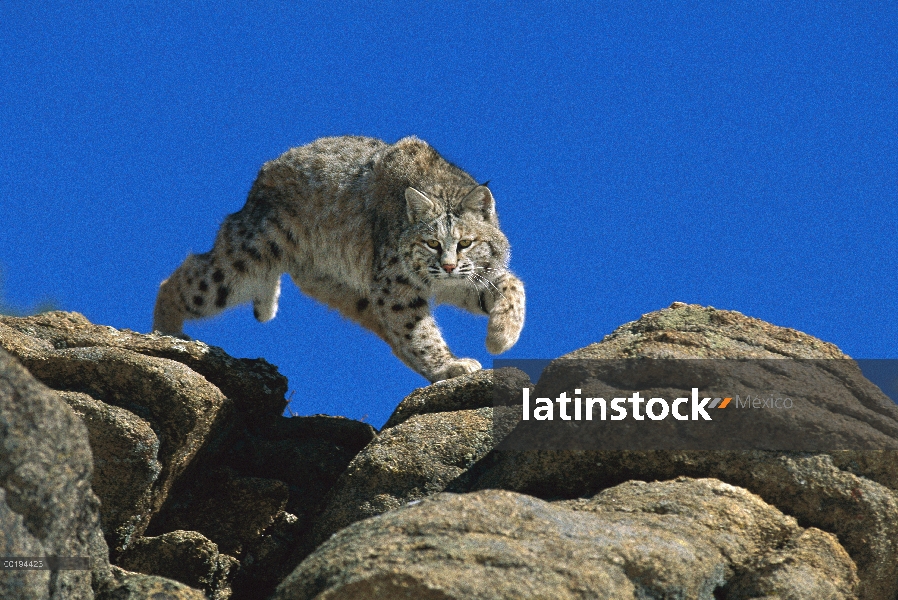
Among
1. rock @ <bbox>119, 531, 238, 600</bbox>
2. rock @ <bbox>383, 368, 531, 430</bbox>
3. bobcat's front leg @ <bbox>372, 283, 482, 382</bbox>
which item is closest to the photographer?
rock @ <bbox>119, 531, 238, 600</bbox>

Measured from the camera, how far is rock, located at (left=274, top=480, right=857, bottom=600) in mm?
3928

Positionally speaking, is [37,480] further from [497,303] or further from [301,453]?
[497,303]

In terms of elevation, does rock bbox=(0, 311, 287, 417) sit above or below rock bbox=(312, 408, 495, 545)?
above

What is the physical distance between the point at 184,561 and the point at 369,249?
17.2ft

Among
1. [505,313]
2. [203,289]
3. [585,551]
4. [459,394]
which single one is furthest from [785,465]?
[203,289]

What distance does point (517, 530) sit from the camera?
4277mm

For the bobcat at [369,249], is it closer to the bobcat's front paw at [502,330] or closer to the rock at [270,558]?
the bobcat's front paw at [502,330]

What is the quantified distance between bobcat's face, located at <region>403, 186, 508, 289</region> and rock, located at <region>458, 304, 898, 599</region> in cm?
381

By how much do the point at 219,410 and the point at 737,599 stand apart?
3738 millimetres

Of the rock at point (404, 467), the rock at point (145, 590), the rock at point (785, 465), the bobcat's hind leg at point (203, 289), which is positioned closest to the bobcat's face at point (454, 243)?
the bobcat's hind leg at point (203, 289)

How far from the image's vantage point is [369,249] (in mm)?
10805

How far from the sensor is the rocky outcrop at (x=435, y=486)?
4027 mm

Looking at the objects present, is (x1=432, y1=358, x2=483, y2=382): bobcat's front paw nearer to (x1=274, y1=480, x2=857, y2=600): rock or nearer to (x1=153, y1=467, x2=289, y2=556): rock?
(x1=153, y1=467, x2=289, y2=556): rock

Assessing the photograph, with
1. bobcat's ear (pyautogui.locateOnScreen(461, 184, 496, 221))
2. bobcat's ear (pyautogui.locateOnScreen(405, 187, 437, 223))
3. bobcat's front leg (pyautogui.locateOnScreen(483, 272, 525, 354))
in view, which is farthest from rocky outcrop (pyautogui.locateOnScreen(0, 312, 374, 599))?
bobcat's ear (pyautogui.locateOnScreen(461, 184, 496, 221))
